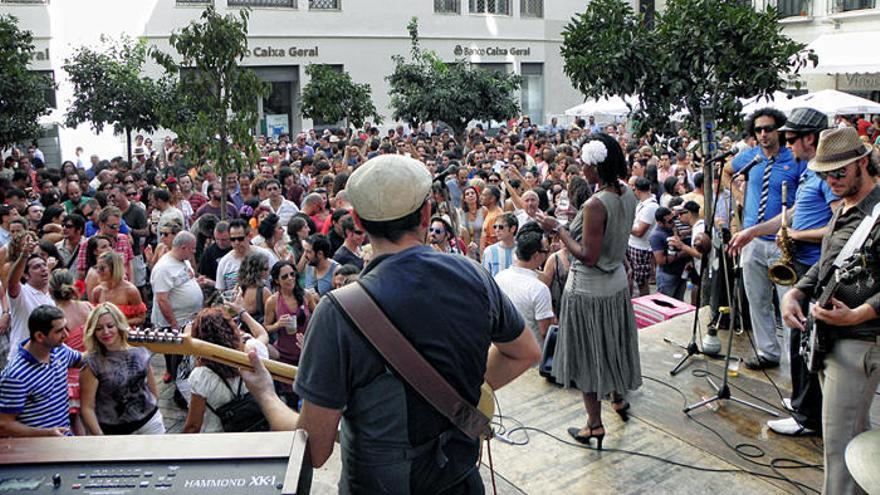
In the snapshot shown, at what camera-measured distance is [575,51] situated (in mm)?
7027

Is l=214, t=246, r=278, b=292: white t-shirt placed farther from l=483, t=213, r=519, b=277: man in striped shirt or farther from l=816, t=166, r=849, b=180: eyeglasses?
l=816, t=166, r=849, b=180: eyeglasses

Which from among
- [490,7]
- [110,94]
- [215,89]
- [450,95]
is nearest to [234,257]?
[215,89]

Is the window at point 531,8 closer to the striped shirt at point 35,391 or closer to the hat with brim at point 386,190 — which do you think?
the striped shirt at point 35,391

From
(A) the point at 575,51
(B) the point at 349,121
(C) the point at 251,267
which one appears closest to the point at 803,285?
(A) the point at 575,51

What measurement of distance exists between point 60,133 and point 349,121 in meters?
8.38

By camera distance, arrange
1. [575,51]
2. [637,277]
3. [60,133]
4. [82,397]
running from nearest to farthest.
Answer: [82,397] < [575,51] < [637,277] < [60,133]

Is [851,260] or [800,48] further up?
[800,48]

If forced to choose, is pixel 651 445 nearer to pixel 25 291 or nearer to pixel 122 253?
pixel 25 291

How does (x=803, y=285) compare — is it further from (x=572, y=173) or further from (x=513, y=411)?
(x=572, y=173)

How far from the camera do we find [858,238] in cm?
353

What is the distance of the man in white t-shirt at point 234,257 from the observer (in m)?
6.84

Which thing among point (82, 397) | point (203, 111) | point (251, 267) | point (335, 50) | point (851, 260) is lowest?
point (82, 397)

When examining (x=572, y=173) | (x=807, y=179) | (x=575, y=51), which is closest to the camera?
(x=807, y=179)

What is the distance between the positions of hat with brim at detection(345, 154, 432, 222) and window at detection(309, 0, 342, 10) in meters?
26.6
